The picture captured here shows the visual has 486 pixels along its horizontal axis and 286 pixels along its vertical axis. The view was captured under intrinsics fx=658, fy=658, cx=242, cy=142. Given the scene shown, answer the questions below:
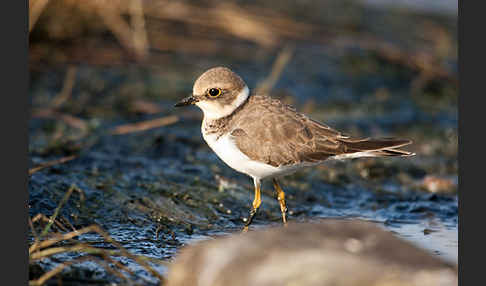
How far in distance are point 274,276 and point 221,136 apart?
2.72 meters

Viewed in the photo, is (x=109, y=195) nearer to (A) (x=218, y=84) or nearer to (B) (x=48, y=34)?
(A) (x=218, y=84)

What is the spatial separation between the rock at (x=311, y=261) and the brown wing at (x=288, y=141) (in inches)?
80.4

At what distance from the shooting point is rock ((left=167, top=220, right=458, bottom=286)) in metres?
3.32

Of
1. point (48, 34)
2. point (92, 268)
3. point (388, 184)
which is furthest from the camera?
point (48, 34)

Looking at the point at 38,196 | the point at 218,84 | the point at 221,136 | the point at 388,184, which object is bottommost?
the point at 388,184

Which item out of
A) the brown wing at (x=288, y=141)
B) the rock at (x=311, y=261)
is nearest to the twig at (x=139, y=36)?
the brown wing at (x=288, y=141)

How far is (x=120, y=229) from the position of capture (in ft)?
19.0

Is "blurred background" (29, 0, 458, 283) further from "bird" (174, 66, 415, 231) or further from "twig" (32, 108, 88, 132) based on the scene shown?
"bird" (174, 66, 415, 231)

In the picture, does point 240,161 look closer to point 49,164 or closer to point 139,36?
point 49,164

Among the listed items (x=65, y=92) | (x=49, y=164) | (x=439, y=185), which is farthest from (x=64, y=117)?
(x=439, y=185)

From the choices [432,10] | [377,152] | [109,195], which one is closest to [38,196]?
[109,195]

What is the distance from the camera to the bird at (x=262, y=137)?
5.88 metres

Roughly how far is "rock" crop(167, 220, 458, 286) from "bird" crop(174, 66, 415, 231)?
2.05 metres

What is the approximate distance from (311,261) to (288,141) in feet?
8.72
